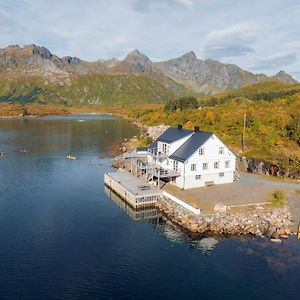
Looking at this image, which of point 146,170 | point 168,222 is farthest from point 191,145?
point 168,222

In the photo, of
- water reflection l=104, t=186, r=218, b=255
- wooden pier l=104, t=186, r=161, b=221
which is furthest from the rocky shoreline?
wooden pier l=104, t=186, r=161, b=221

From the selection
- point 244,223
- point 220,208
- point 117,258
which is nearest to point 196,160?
point 220,208

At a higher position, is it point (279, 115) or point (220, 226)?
point (279, 115)

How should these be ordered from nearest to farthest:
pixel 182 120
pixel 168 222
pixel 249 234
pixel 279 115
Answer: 1. pixel 249 234
2. pixel 168 222
3. pixel 279 115
4. pixel 182 120

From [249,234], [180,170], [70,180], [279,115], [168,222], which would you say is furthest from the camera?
[279,115]

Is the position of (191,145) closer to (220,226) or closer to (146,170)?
(146,170)

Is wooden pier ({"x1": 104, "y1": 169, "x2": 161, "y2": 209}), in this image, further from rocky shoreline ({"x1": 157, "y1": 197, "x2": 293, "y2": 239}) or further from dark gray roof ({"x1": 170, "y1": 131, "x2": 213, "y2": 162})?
rocky shoreline ({"x1": 157, "y1": 197, "x2": 293, "y2": 239})
